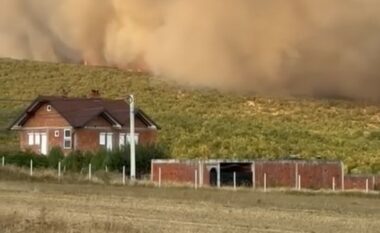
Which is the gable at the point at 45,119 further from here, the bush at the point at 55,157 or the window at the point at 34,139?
the bush at the point at 55,157

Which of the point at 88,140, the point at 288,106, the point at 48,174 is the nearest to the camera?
the point at 48,174

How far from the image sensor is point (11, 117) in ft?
364

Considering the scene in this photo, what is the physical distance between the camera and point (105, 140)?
87.8 metres

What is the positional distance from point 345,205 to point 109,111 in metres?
50.6

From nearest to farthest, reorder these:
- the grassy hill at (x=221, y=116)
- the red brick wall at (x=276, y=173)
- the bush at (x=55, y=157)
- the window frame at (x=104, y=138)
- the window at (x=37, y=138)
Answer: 1. the red brick wall at (x=276, y=173)
2. the bush at (x=55, y=157)
3. the window frame at (x=104, y=138)
4. the window at (x=37, y=138)
5. the grassy hill at (x=221, y=116)

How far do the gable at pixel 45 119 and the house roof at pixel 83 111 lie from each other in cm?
30

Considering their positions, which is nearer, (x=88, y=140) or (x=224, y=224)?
(x=224, y=224)

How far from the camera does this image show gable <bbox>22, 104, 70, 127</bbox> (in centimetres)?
8694

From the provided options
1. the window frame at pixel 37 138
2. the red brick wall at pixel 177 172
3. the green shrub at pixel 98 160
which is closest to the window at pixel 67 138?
the window frame at pixel 37 138

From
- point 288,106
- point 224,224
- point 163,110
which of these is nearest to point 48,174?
point 224,224

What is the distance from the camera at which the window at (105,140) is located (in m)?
87.2

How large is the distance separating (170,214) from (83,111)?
58406 mm

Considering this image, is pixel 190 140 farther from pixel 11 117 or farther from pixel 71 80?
pixel 71 80

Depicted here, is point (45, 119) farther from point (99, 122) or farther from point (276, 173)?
point (276, 173)
